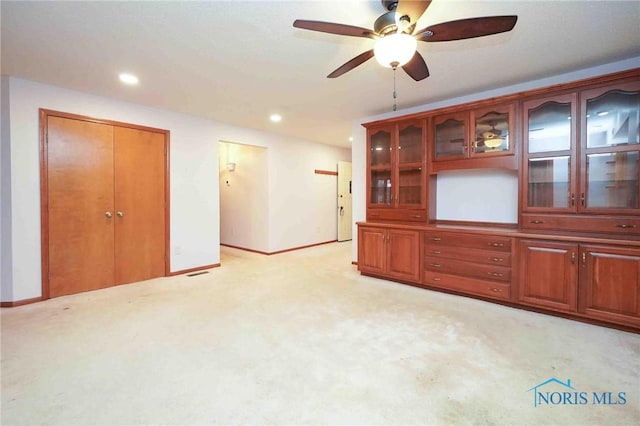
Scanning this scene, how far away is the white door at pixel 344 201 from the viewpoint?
7352mm

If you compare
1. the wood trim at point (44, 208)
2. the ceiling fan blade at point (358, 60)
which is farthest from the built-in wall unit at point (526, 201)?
the wood trim at point (44, 208)

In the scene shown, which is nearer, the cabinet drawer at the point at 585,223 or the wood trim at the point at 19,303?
the cabinet drawer at the point at 585,223

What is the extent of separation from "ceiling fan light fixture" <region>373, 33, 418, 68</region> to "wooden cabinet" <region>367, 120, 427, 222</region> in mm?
2171

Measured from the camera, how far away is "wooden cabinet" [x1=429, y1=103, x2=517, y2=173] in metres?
3.25

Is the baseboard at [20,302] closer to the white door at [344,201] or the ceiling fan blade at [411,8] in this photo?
the ceiling fan blade at [411,8]

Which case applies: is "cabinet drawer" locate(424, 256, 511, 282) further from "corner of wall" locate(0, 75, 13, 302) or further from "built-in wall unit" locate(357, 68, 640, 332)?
"corner of wall" locate(0, 75, 13, 302)

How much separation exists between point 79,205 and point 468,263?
4624mm

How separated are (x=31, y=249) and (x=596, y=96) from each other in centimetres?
596

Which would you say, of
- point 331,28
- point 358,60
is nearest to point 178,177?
point 358,60

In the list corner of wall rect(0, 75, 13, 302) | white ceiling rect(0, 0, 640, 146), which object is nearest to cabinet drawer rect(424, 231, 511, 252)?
white ceiling rect(0, 0, 640, 146)

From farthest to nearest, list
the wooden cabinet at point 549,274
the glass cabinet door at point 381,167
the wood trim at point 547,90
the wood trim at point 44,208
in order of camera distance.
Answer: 1. the glass cabinet door at point 381,167
2. the wood trim at point 44,208
3. the wooden cabinet at point 549,274
4. the wood trim at point 547,90

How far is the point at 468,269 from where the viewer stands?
11.0 ft

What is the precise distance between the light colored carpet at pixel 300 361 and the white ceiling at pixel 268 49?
2417 mm

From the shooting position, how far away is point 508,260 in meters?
3.08
